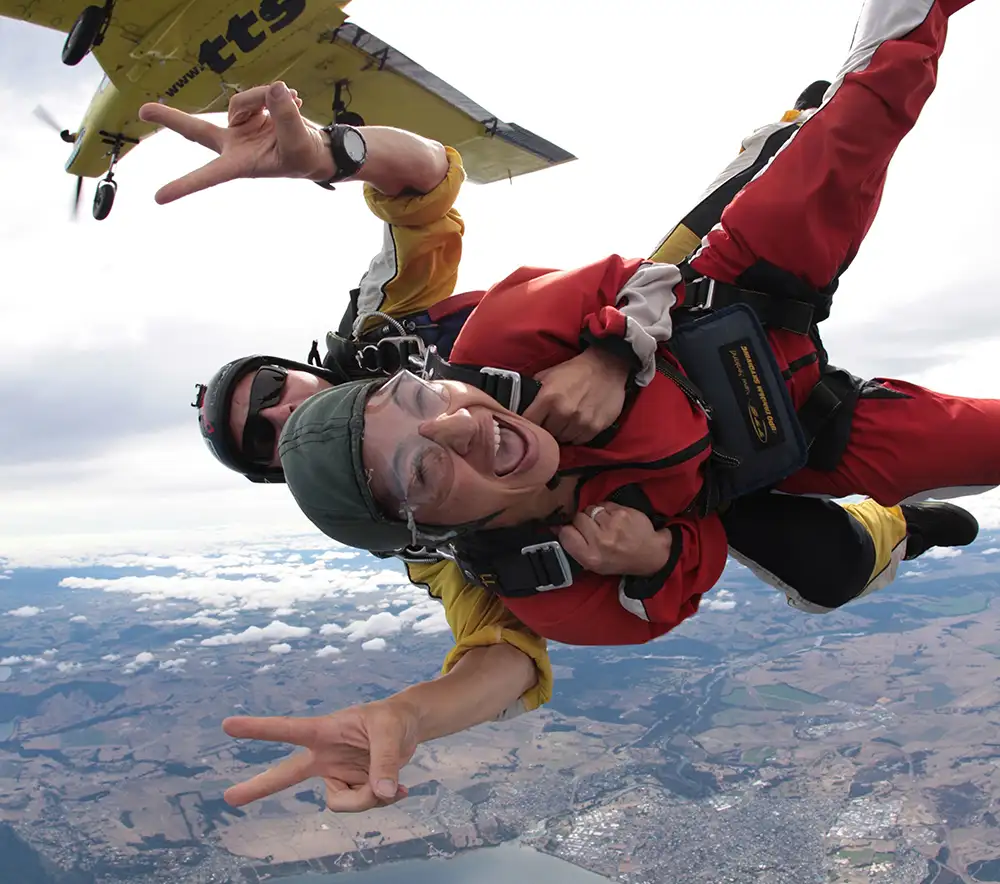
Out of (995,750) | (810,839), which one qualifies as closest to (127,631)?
(810,839)

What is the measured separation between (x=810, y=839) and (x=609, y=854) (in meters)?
17.4

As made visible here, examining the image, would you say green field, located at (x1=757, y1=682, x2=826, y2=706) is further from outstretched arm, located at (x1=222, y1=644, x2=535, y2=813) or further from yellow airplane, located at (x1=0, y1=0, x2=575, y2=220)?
outstretched arm, located at (x1=222, y1=644, x2=535, y2=813)

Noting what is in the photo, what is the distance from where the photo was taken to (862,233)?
1993 mm

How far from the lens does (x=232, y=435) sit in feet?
8.47

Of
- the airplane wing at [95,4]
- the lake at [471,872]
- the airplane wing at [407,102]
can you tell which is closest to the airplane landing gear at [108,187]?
the airplane wing at [95,4]

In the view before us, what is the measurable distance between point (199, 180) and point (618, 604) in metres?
1.52

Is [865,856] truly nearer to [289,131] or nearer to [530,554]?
[530,554]

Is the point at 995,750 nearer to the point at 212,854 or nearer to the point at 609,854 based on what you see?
the point at 609,854

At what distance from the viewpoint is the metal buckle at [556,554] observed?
5.57 ft

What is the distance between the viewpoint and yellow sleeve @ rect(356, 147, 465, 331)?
231 centimetres

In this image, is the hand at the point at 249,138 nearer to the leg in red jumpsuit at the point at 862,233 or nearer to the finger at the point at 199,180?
the finger at the point at 199,180

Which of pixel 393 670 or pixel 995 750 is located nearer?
pixel 995 750

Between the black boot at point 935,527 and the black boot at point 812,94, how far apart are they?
1558 mm

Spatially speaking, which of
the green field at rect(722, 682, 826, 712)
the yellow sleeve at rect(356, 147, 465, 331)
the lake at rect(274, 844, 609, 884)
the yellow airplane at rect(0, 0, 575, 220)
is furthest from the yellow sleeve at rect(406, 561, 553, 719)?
the green field at rect(722, 682, 826, 712)
